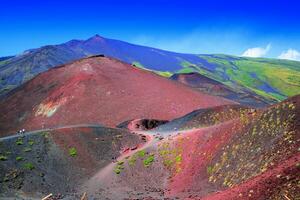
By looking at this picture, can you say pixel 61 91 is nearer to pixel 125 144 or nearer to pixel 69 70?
pixel 69 70

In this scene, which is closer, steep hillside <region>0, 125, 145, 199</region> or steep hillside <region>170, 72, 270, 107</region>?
steep hillside <region>0, 125, 145, 199</region>

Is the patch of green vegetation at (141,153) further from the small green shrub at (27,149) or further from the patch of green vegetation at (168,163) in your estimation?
the small green shrub at (27,149)

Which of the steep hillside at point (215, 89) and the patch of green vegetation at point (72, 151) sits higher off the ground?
the patch of green vegetation at point (72, 151)

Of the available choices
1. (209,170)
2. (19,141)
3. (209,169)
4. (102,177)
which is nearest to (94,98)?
(19,141)

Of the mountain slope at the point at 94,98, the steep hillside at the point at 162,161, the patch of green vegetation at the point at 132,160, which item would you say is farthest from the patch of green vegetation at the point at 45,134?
the mountain slope at the point at 94,98

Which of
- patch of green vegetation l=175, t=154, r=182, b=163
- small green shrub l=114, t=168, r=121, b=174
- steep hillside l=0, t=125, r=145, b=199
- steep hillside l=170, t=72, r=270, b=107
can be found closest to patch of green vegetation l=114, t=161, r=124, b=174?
small green shrub l=114, t=168, r=121, b=174

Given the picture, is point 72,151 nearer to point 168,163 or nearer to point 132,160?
point 132,160

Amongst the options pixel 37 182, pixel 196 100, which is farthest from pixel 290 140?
pixel 196 100

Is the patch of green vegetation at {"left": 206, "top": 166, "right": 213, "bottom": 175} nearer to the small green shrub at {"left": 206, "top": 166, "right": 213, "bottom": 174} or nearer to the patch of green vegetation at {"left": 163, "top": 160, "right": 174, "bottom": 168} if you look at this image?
the small green shrub at {"left": 206, "top": 166, "right": 213, "bottom": 174}
